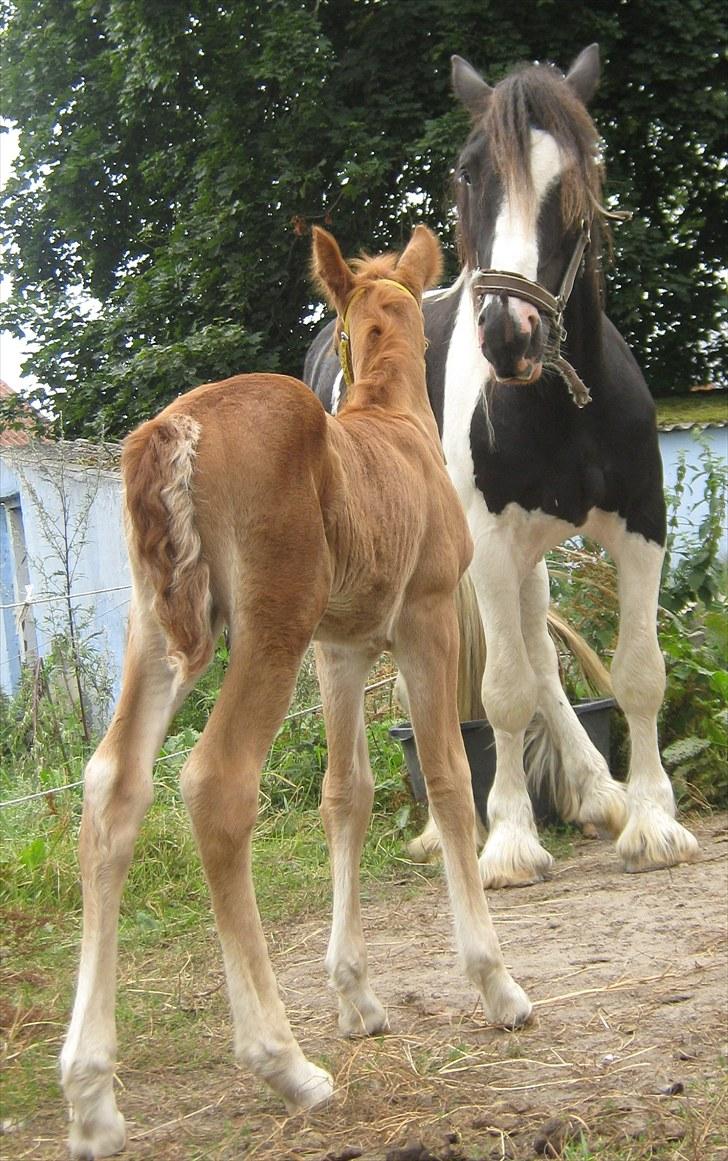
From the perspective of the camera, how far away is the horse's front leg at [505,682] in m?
5.08

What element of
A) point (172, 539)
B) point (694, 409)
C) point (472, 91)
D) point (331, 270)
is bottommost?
point (172, 539)

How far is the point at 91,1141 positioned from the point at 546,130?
3.65 metres

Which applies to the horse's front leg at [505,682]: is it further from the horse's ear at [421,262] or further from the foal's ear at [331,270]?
the foal's ear at [331,270]

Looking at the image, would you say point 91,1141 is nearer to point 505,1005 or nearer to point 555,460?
point 505,1005

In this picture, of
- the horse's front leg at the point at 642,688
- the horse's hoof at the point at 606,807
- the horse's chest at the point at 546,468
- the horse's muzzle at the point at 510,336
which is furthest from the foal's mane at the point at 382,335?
the horse's hoof at the point at 606,807

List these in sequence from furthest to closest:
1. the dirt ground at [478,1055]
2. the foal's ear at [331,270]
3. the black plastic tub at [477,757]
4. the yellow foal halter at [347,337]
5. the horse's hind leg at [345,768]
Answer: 1. the black plastic tub at [477,757]
2. the yellow foal halter at [347,337]
3. the foal's ear at [331,270]
4. the horse's hind leg at [345,768]
5. the dirt ground at [478,1055]

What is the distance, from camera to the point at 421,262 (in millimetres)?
3889

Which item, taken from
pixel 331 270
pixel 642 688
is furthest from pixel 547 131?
pixel 642 688

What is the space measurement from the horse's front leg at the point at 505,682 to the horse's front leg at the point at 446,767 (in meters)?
1.79

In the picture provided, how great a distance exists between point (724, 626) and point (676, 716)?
61 centimetres

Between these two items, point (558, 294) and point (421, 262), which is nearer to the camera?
point (421, 262)

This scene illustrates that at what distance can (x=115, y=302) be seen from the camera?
1614 centimetres

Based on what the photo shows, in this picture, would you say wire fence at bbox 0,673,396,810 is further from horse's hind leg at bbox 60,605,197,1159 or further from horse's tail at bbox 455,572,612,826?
horse's hind leg at bbox 60,605,197,1159

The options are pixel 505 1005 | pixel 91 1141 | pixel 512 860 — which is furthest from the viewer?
pixel 512 860
